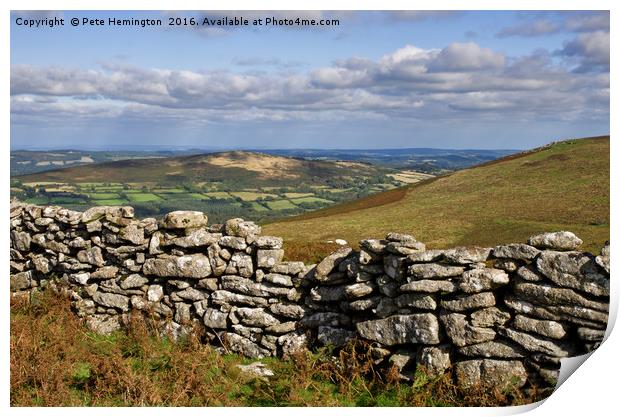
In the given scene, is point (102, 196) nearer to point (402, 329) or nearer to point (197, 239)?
point (197, 239)

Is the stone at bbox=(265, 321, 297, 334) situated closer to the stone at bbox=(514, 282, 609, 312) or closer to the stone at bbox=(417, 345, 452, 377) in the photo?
the stone at bbox=(417, 345, 452, 377)

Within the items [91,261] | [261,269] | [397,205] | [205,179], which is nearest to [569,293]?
[261,269]

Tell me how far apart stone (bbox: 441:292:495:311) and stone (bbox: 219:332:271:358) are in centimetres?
440

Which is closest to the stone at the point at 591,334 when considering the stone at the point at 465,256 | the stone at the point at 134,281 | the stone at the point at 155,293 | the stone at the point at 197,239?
the stone at the point at 465,256

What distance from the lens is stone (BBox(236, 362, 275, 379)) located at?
9.89 m

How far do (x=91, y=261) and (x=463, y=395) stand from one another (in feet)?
31.7

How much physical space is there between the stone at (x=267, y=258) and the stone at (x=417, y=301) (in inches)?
121

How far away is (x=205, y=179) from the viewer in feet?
534

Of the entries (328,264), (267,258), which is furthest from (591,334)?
(267,258)

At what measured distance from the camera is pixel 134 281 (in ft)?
39.8

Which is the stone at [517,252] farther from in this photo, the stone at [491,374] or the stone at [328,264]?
the stone at [328,264]

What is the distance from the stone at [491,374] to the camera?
8.71m

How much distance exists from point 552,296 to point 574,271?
57 centimetres

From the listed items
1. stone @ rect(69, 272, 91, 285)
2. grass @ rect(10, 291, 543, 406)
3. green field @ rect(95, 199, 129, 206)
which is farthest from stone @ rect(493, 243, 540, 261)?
green field @ rect(95, 199, 129, 206)
